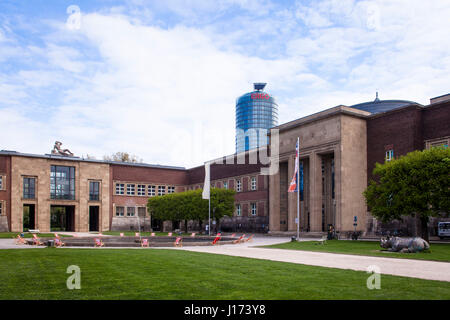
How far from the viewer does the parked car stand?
127ft

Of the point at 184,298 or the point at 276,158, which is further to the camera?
the point at 276,158

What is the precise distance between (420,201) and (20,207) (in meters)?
55.7

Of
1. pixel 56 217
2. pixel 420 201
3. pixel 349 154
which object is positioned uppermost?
pixel 349 154

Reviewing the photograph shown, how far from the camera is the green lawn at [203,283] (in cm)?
932

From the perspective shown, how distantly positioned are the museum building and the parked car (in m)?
7.03

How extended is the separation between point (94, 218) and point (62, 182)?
29.7 feet

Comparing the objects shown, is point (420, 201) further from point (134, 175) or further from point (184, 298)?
point (134, 175)

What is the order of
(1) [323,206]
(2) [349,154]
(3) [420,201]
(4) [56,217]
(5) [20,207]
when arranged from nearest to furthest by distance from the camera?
(3) [420,201]
(2) [349,154]
(1) [323,206]
(5) [20,207]
(4) [56,217]

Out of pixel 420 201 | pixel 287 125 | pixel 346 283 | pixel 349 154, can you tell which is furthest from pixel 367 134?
pixel 346 283

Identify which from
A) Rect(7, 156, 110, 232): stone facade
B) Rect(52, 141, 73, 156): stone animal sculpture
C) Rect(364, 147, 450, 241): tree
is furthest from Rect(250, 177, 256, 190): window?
Rect(364, 147, 450, 241): tree

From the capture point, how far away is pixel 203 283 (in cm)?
1093

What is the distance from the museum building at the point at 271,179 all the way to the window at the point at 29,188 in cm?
14

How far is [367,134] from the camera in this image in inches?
1882

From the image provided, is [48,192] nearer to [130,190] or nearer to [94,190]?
[94,190]
